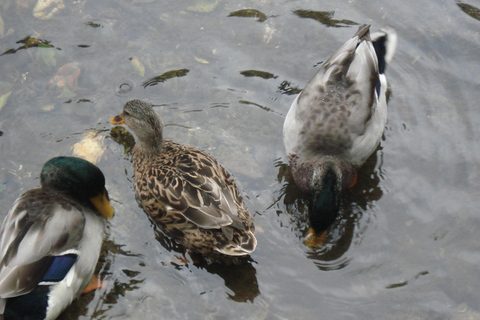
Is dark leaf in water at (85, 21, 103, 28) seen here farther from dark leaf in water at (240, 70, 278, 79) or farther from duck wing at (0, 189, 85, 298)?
duck wing at (0, 189, 85, 298)

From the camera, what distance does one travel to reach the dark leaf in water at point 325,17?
23.1 feet

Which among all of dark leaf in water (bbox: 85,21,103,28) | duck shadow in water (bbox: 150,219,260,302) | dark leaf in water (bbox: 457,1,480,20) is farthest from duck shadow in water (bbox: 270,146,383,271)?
dark leaf in water (bbox: 85,21,103,28)

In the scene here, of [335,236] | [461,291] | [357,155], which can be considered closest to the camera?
[461,291]

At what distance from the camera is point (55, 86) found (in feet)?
20.5

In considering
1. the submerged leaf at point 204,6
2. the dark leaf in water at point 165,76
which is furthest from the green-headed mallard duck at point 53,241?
the submerged leaf at point 204,6

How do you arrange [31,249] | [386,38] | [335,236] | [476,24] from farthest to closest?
[476,24] < [386,38] < [335,236] < [31,249]

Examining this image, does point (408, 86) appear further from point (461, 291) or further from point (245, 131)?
point (461, 291)

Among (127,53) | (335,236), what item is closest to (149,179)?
(335,236)

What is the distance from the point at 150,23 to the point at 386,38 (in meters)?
2.94

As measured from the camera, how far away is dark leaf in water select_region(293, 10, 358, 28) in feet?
23.1

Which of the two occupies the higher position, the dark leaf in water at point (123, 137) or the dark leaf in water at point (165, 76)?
the dark leaf in water at point (165, 76)

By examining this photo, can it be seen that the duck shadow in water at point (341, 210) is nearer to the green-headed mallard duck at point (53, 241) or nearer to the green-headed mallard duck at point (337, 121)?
the green-headed mallard duck at point (337, 121)

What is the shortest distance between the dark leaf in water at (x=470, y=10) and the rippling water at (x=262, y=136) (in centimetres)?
3

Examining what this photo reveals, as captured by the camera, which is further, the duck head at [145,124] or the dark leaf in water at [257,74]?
the dark leaf in water at [257,74]
